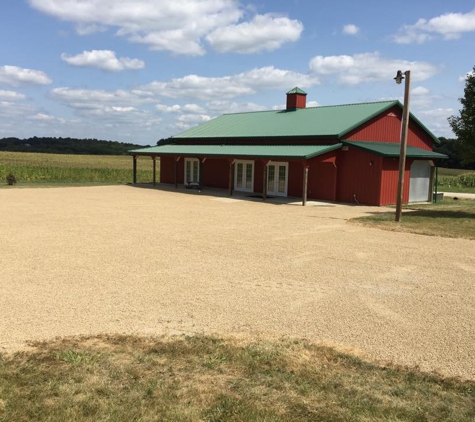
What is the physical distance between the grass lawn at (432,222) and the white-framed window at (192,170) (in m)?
16.3

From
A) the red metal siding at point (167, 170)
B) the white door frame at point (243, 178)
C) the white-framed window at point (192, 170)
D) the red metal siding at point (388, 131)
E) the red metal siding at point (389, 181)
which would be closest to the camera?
the red metal siding at point (389, 181)

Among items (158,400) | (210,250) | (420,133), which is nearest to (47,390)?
(158,400)

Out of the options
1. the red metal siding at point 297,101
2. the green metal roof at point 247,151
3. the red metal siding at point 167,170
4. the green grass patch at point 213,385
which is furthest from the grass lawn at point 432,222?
the red metal siding at point 167,170

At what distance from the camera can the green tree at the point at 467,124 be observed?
18.9 meters

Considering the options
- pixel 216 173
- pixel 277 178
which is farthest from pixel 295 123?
pixel 216 173

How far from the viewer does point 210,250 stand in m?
12.0

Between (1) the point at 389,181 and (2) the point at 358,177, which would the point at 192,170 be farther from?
(1) the point at 389,181

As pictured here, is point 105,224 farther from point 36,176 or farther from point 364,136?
point 36,176

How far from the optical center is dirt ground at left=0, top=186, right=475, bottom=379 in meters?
6.58

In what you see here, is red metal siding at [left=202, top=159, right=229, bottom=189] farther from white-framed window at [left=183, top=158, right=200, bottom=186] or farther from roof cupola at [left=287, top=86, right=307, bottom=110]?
roof cupola at [left=287, top=86, right=307, bottom=110]

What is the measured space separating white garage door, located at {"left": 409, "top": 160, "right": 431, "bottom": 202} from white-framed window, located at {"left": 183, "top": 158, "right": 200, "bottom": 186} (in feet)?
47.7

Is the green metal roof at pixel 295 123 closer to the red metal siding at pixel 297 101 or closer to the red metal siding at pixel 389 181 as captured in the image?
the red metal siding at pixel 297 101

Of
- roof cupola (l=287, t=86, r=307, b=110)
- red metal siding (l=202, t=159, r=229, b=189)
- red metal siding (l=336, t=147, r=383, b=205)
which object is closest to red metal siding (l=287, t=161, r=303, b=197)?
red metal siding (l=336, t=147, r=383, b=205)

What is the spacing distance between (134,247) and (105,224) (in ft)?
14.2
